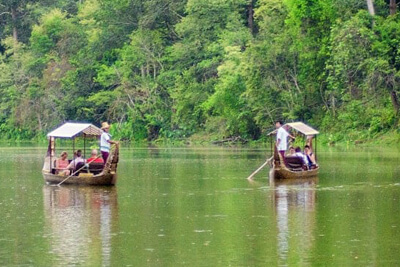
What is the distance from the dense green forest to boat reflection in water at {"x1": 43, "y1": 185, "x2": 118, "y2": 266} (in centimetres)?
2560

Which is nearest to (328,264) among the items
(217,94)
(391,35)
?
(391,35)

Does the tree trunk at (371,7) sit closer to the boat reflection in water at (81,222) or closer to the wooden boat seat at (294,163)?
the wooden boat seat at (294,163)

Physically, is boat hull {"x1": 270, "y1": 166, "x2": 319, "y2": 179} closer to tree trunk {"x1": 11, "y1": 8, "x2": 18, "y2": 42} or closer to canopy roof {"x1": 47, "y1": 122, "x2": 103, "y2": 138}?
canopy roof {"x1": 47, "y1": 122, "x2": 103, "y2": 138}

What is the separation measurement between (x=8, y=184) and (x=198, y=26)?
38.1m

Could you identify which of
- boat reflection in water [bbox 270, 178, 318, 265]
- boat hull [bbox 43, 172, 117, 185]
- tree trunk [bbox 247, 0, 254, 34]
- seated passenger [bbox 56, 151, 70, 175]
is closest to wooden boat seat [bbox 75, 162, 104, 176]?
boat hull [bbox 43, 172, 117, 185]

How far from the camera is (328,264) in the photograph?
1555 centimetres

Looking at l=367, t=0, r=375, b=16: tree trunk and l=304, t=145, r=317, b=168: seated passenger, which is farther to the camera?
l=367, t=0, r=375, b=16: tree trunk

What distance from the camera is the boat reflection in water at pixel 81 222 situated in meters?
16.7

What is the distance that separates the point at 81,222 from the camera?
20.8 metres

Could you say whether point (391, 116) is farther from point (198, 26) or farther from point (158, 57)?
point (158, 57)

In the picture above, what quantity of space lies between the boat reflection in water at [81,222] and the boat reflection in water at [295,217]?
2.79 m

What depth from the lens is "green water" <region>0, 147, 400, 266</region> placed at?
16.4 metres

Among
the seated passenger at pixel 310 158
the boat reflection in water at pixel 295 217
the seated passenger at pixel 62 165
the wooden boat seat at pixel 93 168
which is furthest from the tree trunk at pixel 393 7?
the wooden boat seat at pixel 93 168

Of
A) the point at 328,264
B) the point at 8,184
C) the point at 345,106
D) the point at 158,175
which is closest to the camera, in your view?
the point at 328,264
